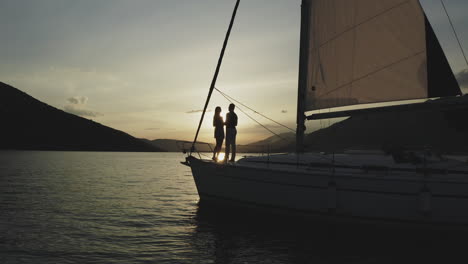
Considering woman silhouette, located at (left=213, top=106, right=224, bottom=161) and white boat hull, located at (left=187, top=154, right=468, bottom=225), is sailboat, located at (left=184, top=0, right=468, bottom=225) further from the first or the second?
woman silhouette, located at (left=213, top=106, right=224, bottom=161)

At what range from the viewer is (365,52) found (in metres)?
12.0

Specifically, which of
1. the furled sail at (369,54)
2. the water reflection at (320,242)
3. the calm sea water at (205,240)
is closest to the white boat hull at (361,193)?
the water reflection at (320,242)

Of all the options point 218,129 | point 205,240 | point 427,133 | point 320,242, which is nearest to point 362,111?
point 427,133

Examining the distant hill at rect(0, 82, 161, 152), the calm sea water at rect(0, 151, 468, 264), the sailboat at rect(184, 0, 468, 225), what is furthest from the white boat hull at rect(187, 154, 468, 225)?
the distant hill at rect(0, 82, 161, 152)

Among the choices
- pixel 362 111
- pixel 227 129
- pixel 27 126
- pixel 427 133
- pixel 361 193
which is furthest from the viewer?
pixel 27 126

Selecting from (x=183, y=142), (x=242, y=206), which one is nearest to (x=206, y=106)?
(x=183, y=142)

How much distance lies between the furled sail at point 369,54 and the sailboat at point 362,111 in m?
0.03

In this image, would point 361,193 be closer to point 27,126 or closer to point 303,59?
point 303,59

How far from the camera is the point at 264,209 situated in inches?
471

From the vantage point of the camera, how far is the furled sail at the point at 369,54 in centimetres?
1145

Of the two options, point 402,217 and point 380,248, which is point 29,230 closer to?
point 380,248

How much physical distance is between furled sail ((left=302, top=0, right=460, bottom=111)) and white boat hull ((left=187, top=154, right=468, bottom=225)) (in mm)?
2936

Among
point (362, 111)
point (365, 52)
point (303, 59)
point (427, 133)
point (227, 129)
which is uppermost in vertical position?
point (365, 52)

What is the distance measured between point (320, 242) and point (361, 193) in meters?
1.91
